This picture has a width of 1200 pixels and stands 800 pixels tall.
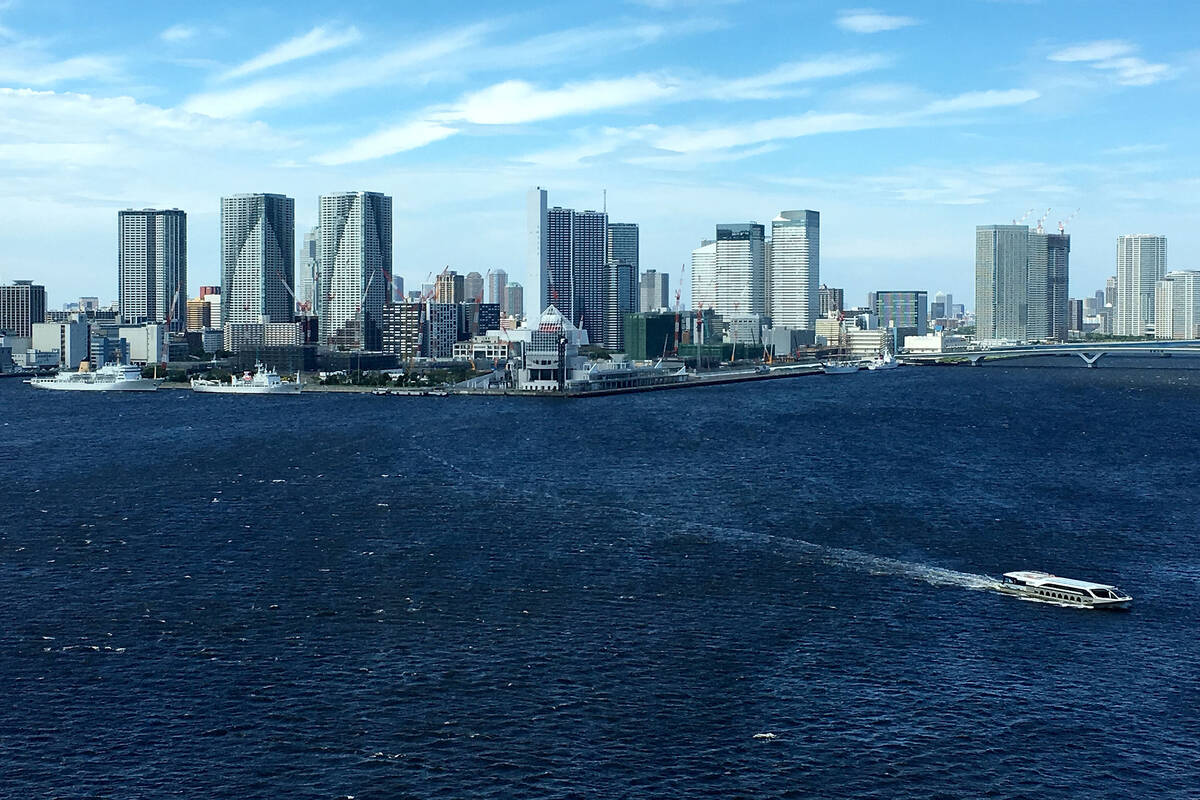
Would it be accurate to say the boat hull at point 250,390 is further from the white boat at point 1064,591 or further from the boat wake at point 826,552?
the white boat at point 1064,591

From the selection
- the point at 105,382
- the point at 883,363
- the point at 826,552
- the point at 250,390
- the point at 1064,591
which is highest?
the point at 883,363

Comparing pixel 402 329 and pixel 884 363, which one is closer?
pixel 884 363

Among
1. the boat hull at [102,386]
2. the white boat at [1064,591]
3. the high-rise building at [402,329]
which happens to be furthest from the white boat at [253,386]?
the white boat at [1064,591]

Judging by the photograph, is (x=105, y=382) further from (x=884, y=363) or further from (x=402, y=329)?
(x=884, y=363)

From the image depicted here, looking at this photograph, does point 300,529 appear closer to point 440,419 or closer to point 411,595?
point 411,595

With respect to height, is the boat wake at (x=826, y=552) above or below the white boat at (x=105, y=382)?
below

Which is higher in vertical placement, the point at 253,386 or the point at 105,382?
the point at 105,382

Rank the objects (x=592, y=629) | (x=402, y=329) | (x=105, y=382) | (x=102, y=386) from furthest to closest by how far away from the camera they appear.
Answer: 1. (x=402, y=329)
2. (x=105, y=382)
3. (x=102, y=386)
4. (x=592, y=629)

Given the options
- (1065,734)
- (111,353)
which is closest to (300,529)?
(1065,734)

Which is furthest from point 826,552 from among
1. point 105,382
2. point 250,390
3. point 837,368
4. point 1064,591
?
point 837,368
